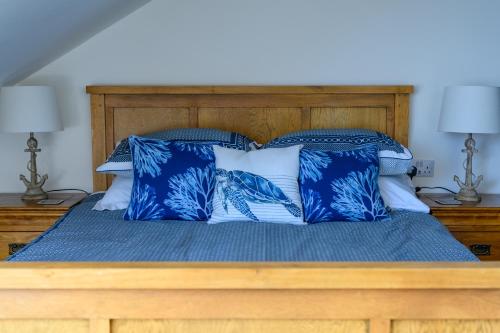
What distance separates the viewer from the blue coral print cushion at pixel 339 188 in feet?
7.34

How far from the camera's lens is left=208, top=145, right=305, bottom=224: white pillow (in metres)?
2.19

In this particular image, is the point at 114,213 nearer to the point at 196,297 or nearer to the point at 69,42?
the point at 69,42

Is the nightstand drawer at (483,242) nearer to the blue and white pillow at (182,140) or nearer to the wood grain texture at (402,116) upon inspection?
the wood grain texture at (402,116)

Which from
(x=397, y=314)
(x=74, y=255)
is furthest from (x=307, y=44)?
(x=397, y=314)

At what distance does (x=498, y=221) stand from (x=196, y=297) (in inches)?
72.7

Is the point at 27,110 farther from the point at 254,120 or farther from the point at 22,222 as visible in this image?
the point at 254,120

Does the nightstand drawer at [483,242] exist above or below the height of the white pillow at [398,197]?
below

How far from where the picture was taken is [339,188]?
7.41 ft

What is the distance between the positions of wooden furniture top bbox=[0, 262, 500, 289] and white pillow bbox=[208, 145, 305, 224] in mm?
955

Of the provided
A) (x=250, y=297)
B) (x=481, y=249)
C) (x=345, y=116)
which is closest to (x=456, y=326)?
(x=250, y=297)

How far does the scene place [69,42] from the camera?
2715mm

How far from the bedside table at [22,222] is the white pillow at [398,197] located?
1.43m

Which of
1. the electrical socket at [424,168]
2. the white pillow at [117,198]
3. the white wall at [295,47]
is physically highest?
the white wall at [295,47]

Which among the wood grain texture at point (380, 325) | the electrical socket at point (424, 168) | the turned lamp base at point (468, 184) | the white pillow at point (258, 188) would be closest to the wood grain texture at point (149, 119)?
the white pillow at point (258, 188)
